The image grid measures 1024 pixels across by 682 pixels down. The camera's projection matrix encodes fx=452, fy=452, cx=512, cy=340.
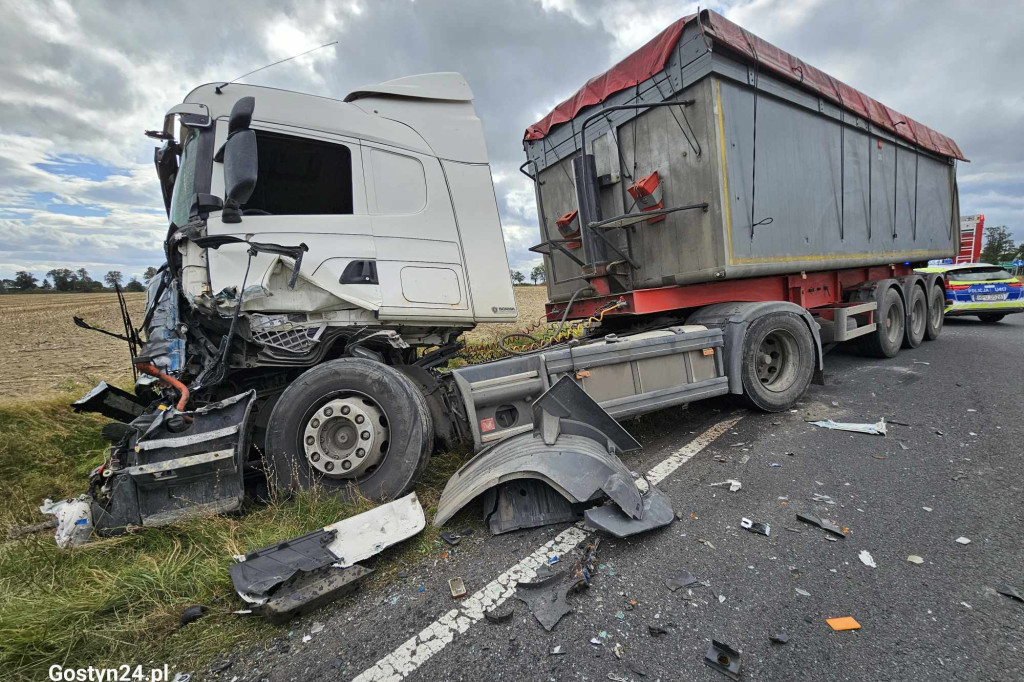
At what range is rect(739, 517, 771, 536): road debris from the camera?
240 cm

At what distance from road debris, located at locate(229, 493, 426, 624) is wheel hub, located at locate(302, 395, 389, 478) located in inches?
14.8

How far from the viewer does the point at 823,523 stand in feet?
8.03

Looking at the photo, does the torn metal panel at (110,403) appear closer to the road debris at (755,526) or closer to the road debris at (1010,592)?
the road debris at (755,526)

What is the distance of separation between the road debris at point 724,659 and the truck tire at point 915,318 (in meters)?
7.77

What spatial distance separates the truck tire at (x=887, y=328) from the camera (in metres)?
6.40

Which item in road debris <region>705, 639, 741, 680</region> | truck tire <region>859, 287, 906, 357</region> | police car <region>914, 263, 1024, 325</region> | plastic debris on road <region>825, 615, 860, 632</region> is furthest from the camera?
police car <region>914, 263, 1024, 325</region>

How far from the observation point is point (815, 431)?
3906 mm

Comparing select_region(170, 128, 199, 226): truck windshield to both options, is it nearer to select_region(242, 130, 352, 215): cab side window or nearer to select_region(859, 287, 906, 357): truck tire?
select_region(242, 130, 352, 215): cab side window

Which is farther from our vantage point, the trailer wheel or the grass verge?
the trailer wheel

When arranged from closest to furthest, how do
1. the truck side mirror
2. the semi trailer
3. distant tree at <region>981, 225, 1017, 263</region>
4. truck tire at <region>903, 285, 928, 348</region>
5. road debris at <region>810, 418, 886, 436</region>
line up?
the truck side mirror, the semi trailer, road debris at <region>810, 418, 886, 436</region>, truck tire at <region>903, 285, 928, 348</region>, distant tree at <region>981, 225, 1017, 263</region>

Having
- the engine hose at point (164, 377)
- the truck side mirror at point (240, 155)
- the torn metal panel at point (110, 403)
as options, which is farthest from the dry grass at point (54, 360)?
the truck side mirror at point (240, 155)

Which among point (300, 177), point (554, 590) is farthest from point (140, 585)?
point (300, 177)

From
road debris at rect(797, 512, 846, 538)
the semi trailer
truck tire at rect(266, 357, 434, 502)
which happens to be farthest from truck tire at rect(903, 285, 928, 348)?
truck tire at rect(266, 357, 434, 502)

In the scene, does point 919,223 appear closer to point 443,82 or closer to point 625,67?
point 625,67
